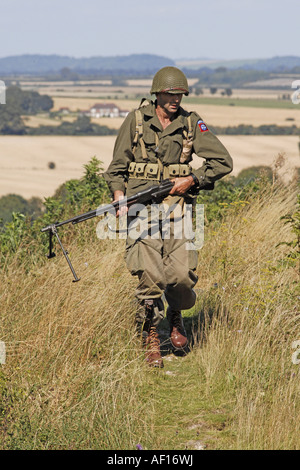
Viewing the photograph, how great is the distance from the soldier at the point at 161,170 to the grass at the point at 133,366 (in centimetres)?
35

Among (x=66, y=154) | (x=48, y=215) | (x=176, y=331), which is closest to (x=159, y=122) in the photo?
(x=176, y=331)

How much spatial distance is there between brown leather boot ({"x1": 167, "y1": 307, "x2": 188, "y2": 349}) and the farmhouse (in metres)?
97.0

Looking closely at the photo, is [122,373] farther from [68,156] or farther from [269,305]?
[68,156]

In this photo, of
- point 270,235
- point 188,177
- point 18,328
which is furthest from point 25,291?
point 270,235

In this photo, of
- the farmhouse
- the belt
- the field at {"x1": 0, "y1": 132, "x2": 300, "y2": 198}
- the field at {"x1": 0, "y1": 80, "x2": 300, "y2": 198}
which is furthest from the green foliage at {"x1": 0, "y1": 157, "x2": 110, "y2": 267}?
the farmhouse

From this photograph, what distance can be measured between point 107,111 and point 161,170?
103 m

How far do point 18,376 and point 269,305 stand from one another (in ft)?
7.01

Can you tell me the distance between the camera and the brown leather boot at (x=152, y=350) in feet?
16.1

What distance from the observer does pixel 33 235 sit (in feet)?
25.2

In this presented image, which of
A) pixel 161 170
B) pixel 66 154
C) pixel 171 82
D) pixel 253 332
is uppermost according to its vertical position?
pixel 171 82

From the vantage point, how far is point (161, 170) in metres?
5.14

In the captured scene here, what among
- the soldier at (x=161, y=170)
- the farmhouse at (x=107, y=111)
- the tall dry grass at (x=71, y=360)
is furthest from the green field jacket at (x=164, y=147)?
the farmhouse at (x=107, y=111)

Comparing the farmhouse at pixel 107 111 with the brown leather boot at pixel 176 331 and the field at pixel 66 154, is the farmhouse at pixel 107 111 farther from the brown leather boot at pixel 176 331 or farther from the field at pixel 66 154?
the brown leather boot at pixel 176 331

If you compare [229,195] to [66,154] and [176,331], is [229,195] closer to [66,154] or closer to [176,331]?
[176,331]
